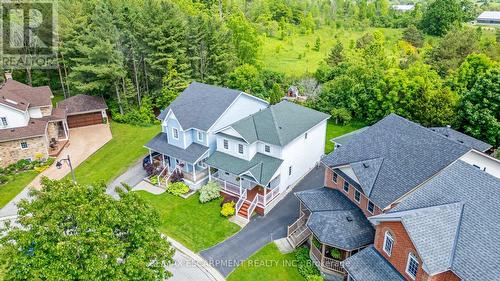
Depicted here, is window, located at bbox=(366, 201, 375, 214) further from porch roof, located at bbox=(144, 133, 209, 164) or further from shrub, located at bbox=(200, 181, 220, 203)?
porch roof, located at bbox=(144, 133, 209, 164)

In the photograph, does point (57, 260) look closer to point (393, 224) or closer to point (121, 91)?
point (393, 224)

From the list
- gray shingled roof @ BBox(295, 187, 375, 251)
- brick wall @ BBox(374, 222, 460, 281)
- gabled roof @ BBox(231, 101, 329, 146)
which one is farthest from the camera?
gabled roof @ BBox(231, 101, 329, 146)

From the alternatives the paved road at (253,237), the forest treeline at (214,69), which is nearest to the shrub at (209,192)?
the paved road at (253,237)

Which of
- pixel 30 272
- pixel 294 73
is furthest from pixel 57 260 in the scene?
pixel 294 73

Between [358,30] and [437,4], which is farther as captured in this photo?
[358,30]

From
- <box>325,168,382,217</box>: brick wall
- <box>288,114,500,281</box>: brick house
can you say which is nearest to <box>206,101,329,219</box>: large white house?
<box>288,114,500,281</box>: brick house

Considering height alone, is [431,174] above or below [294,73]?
above

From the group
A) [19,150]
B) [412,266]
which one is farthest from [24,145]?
[412,266]
